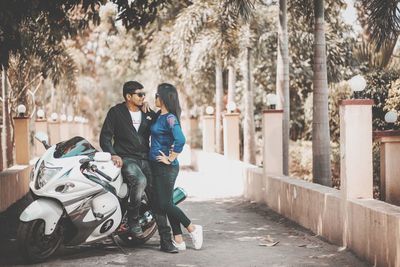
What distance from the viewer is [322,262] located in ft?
22.2

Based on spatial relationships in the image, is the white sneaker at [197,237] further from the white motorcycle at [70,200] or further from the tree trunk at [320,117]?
the tree trunk at [320,117]

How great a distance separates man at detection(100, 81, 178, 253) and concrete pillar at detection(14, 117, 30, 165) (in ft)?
27.4

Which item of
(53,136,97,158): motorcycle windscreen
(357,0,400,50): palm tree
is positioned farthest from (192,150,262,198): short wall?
(53,136,97,158): motorcycle windscreen

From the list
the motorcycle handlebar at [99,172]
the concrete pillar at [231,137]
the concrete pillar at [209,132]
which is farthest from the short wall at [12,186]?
the concrete pillar at [209,132]

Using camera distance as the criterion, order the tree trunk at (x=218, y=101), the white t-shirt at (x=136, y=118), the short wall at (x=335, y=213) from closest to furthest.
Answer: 1. the short wall at (x=335, y=213)
2. the white t-shirt at (x=136, y=118)
3. the tree trunk at (x=218, y=101)

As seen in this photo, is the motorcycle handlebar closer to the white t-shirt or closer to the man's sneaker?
the white t-shirt

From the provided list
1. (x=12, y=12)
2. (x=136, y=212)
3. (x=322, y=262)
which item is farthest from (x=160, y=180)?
(x=12, y=12)

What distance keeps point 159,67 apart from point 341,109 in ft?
57.5

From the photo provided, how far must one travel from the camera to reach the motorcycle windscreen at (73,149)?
6.61 meters

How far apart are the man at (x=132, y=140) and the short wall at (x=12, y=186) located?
14.2ft

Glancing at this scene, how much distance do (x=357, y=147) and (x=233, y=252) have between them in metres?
1.77

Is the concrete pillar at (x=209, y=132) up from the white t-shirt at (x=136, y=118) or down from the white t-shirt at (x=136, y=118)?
down

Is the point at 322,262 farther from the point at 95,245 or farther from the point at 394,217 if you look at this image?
the point at 95,245

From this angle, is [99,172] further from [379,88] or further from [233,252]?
[379,88]
